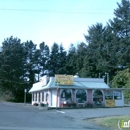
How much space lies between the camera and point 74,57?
81.3m

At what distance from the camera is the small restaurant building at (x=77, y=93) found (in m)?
38.2

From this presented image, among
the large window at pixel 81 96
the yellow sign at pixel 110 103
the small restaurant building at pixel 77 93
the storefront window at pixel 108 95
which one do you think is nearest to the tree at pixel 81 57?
the small restaurant building at pixel 77 93

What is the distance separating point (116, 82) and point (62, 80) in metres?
25.7

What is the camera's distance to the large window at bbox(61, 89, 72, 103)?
126ft

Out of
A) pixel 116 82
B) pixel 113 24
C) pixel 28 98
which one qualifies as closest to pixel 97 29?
pixel 113 24

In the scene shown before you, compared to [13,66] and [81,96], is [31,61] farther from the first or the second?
[81,96]

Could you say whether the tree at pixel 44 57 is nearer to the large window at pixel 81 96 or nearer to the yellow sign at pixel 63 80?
the large window at pixel 81 96

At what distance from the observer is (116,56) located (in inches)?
2505

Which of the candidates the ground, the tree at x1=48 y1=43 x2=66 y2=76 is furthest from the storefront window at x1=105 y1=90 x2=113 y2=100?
the tree at x1=48 y1=43 x2=66 y2=76

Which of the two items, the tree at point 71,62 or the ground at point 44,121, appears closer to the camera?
the ground at point 44,121

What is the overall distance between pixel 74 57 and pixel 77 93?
1672 inches

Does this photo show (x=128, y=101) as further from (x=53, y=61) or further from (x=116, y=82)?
(x=53, y=61)

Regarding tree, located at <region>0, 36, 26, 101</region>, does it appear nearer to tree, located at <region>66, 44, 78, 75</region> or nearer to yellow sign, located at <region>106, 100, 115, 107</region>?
tree, located at <region>66, 44, 78, 75</region>

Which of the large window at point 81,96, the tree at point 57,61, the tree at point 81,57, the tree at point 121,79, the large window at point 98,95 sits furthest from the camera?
the tree at point 57,61
